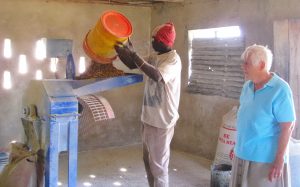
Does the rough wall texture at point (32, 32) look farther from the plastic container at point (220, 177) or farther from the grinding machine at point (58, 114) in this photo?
the plastic container at point (220, 177)

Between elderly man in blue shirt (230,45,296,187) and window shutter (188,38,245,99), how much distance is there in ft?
7.32

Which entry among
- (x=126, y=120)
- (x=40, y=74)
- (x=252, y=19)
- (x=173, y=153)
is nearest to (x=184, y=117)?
(x=173, y=153)

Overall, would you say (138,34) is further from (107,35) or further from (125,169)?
(107,35)

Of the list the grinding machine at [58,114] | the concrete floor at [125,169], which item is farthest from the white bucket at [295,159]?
the grinding machine at [58,114]

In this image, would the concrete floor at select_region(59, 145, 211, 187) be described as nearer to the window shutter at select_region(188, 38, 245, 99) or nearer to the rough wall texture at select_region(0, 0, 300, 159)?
the rough wall texture at select_region(0, 0, 300, 159)

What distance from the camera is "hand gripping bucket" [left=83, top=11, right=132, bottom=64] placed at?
8.45ft

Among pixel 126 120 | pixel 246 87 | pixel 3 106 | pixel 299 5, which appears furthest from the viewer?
pixel 126 120

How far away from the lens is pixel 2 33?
477cm

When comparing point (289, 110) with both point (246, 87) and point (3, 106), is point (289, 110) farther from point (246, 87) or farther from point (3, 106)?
point (3, 106)

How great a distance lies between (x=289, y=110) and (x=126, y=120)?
392cm

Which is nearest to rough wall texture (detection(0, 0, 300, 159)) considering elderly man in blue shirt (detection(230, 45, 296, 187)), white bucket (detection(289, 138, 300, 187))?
white bucket (detection(289, 138, 300, 187))

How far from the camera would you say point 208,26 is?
5.10 m

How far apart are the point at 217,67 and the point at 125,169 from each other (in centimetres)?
189

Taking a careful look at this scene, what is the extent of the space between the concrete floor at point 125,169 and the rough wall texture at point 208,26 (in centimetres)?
30
